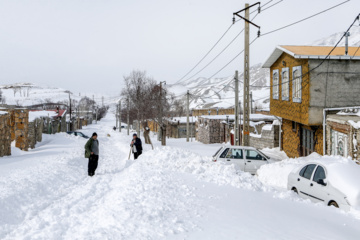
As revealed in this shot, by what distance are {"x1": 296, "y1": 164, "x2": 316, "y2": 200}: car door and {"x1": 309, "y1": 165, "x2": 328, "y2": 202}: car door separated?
18cm

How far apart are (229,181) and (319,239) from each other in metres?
4.80

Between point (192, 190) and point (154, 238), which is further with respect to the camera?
point (192, 190)

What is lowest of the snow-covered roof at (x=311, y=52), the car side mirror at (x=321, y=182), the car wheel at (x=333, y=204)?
the car wheel at (x=333, y=204)

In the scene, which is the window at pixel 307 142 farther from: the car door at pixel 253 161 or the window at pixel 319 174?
the window at pixel 319 174

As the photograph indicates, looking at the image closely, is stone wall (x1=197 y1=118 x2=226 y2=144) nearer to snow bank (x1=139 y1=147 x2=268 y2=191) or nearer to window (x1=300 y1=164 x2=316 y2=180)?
snow bank (x1=139 y1=147 x2=268 y2=191)

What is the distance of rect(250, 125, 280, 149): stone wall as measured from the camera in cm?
2611

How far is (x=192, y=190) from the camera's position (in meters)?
9.02

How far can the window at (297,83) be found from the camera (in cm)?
1881

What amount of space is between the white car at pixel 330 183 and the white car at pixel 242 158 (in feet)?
13.0

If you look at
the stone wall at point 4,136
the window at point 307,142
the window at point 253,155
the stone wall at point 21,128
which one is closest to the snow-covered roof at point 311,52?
the window at point 307,142

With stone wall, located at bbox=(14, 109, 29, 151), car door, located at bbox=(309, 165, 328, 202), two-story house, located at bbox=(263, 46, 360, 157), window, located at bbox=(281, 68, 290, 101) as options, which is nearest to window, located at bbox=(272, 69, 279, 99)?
window, located at bbox=(281, 68, 290, 101)

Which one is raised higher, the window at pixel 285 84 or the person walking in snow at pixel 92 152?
the window at pixel 285 84

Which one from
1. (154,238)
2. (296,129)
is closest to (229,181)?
(154,238)

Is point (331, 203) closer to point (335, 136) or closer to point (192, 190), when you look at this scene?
point (192, 190)
